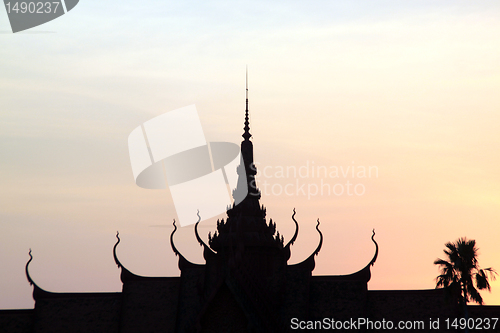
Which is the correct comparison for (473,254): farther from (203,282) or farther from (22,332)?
(22,332)

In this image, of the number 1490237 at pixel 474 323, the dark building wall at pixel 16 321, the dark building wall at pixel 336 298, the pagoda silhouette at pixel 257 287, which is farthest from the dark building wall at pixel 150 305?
the number 1490237 at pixel 474 323

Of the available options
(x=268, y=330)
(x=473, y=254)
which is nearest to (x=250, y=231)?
(x=268, y=330)

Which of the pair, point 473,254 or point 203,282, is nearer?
point 473,254

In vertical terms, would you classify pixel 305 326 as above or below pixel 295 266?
below

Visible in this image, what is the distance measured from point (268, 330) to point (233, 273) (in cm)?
319

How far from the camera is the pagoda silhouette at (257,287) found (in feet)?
132

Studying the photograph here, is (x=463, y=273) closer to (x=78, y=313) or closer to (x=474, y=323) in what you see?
(x=474, y=323)

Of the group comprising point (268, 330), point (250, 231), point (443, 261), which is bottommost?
point (268, 330)

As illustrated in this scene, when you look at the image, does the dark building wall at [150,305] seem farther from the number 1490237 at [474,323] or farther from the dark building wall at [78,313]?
the number 1490237 at [474,323]

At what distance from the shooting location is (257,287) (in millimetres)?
37062

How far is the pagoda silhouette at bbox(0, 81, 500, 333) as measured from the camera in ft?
132

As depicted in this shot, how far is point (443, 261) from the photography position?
38500 mm

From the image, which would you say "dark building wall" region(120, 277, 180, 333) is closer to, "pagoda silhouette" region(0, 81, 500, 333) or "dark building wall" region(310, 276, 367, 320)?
"pagoda silhouette" region(0, 81, 500, 333)

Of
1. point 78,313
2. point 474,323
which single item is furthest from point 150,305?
point 474,323
